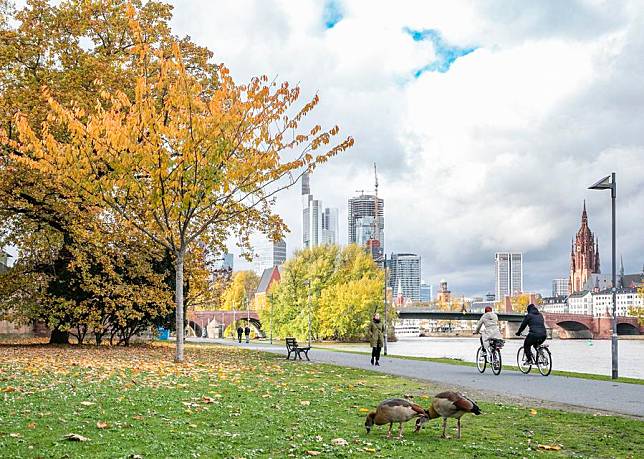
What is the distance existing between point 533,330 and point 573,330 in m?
118

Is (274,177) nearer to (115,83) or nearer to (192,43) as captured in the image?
(115,83)

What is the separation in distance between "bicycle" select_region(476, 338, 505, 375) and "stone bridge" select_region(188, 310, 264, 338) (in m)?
85.1

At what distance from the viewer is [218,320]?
115812 mm

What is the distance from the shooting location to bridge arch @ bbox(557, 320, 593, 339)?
125m

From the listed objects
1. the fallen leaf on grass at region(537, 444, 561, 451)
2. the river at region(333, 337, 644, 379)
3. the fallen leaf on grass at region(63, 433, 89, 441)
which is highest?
the fallen leaf on grass at region(63, 433, 89, 441)

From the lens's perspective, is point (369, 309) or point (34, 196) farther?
point (369, 309)

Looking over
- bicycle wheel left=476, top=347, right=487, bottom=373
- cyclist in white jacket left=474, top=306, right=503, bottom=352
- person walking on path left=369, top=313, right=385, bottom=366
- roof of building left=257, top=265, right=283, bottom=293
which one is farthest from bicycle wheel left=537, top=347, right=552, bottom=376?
roof of building left=257, top=265, right=283, bottom=293

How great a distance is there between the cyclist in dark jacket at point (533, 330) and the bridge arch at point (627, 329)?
11464 cm

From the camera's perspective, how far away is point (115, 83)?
90.4ft

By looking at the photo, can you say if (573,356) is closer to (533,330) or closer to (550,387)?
(533,330)

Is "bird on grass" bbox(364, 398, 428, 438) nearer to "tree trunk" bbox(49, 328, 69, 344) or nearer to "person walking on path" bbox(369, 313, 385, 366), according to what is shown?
"person walking on path" bbox(369, 313, 385, 366)

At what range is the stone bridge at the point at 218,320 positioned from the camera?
4232 inches

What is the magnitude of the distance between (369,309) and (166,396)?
204 feet

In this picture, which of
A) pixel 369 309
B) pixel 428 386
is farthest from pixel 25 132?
pixel 369 309
